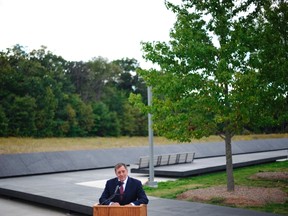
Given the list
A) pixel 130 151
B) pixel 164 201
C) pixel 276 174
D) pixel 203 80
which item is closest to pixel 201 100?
pixel 203 80

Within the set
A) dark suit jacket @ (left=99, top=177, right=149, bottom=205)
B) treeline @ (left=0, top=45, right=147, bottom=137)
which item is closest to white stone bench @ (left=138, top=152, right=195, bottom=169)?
dark suit jacket @ (left=99, top=177, right=149, bottom=205)

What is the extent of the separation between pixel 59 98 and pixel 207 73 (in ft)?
153

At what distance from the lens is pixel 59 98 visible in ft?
Result: 188

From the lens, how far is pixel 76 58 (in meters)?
74.9

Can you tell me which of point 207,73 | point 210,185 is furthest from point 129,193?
point 210,185

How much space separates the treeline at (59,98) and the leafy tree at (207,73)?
36.3 m

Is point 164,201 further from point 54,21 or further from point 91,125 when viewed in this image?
point 91,125

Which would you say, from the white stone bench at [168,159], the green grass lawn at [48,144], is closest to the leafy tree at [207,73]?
the white stone bench at [168,159]

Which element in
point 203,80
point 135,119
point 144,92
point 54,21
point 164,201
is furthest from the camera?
point 144,92

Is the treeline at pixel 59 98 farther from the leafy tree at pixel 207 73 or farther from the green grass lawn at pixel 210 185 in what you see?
the leafy tree at pixel 207 73

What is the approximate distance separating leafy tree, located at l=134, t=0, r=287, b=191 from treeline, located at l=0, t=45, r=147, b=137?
36.3 meters

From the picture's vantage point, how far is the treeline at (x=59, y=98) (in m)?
48.3

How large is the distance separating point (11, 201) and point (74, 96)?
46.8 metres

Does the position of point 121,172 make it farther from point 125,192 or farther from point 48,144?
Result: point 48,144
